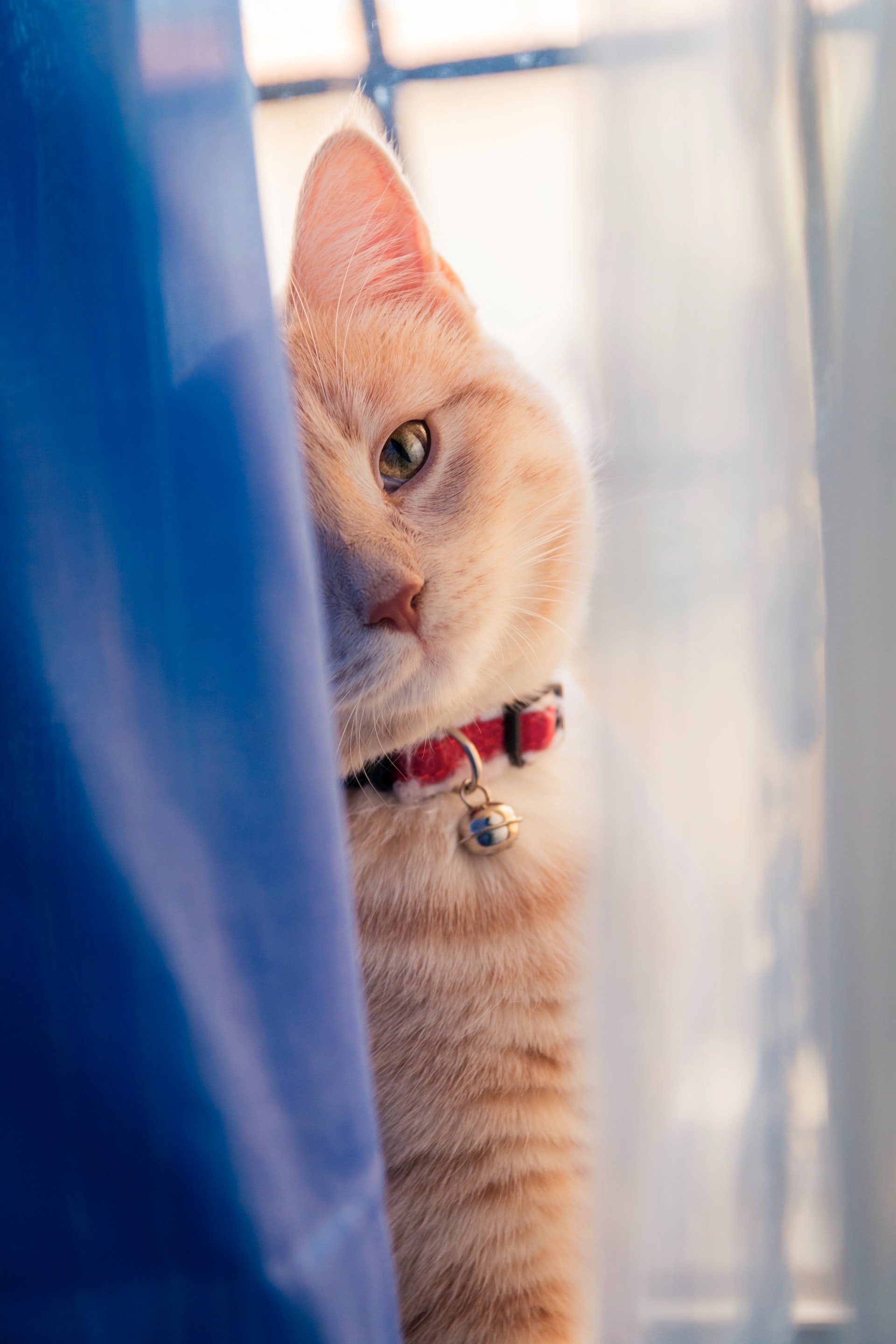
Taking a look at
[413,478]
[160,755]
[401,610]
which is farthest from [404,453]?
[160,755]

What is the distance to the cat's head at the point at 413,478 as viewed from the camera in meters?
0.69

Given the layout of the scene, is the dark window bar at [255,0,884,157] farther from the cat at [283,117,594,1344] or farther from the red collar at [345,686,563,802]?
the red collar at [345,686,563,802]

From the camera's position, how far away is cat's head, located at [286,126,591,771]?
0.69 meters

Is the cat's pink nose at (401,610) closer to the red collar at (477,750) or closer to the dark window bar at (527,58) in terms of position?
the red collar at (477,750)

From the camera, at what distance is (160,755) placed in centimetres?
48

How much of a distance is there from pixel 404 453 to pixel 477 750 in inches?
11.4

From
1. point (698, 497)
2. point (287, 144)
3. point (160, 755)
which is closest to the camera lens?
point (160, 755)

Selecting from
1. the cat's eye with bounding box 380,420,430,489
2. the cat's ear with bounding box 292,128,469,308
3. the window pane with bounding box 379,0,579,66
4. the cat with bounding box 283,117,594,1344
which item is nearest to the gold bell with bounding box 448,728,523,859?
the cat with bounding box 283,117,594,1344

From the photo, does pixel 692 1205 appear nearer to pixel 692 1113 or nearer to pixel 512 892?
pixel 692 1113

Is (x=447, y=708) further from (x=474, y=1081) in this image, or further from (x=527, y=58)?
(x=527, y=58)

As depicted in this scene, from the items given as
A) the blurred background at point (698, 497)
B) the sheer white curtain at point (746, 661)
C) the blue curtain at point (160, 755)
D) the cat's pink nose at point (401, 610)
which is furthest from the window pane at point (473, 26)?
the cat's pink nose at point (401, 610)

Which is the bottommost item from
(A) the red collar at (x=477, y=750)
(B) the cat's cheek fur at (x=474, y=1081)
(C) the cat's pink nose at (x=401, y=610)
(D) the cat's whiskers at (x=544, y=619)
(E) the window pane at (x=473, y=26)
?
(B) the cat's cheek fur at (x=474, y=1081)

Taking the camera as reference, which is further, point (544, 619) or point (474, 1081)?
point (544, 619)

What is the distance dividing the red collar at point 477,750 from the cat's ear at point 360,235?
16.0 inches
